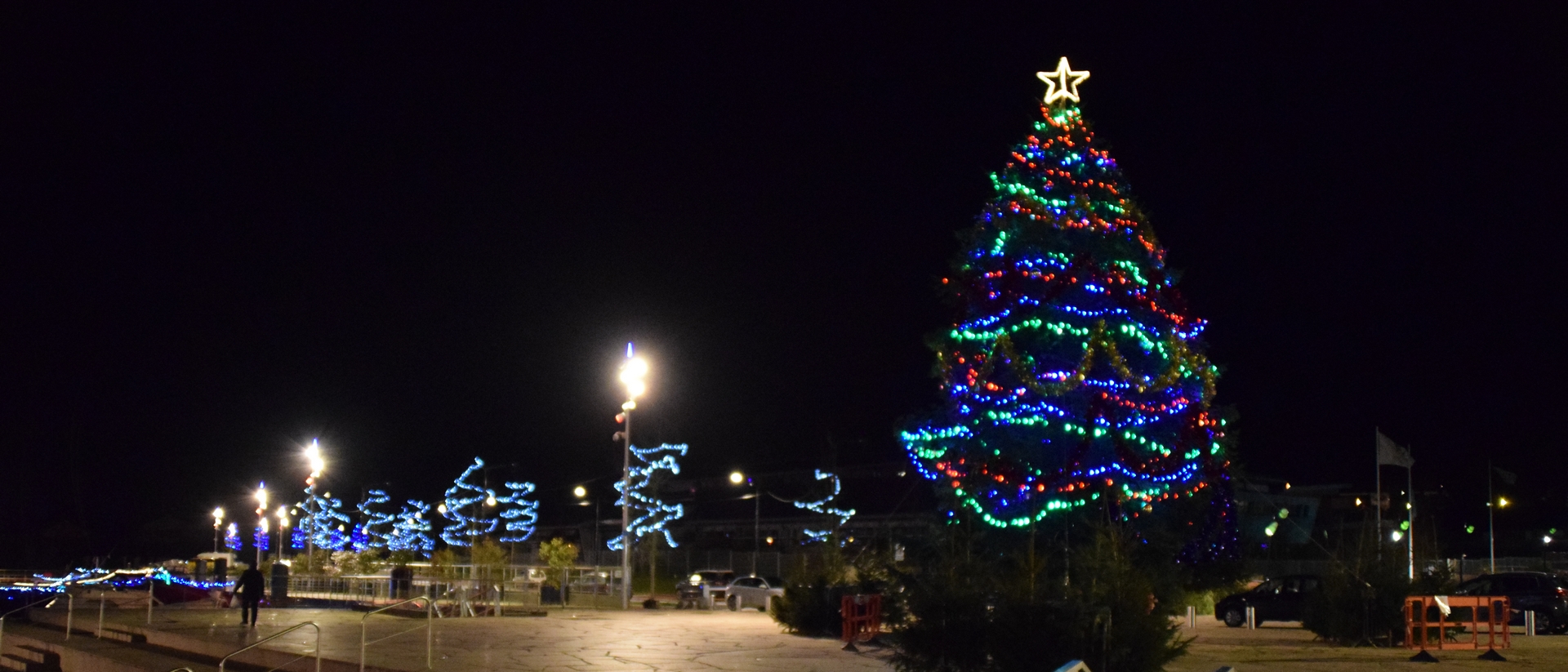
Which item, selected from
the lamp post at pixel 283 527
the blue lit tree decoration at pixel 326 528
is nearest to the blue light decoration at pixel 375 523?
the blue lit tree decoration at pixel 326 528

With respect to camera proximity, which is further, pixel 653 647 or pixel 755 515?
pixel 755 515

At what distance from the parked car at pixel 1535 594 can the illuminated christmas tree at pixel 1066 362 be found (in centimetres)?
615

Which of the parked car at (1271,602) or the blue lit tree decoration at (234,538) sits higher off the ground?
the parked car at (1271,602)

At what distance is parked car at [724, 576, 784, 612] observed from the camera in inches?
1444

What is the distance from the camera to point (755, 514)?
70750 mm

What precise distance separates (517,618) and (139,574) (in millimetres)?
21157

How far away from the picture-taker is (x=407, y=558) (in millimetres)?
50906

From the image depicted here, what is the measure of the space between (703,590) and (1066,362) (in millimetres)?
17950

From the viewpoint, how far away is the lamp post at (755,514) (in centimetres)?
5653

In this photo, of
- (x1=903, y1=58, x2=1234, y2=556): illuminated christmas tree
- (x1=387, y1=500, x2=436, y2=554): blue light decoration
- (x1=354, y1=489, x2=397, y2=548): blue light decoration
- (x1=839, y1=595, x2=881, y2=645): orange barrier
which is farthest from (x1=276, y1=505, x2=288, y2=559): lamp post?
(x1=839, y1=595, x2=881, y2=645): orange barrier

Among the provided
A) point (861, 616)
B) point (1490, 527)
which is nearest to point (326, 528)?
point (1490, 527)

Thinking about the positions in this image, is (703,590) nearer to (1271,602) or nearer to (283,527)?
(1271,602)

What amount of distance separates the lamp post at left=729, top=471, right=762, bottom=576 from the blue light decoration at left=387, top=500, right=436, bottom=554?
589 inches

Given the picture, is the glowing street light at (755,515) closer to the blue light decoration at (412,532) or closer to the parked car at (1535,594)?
the blue light decoration at (412,532)
